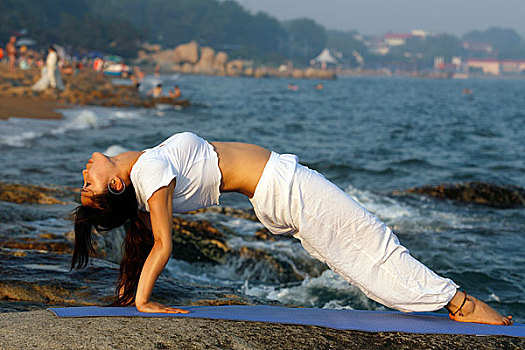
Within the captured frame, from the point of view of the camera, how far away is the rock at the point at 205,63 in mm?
117113

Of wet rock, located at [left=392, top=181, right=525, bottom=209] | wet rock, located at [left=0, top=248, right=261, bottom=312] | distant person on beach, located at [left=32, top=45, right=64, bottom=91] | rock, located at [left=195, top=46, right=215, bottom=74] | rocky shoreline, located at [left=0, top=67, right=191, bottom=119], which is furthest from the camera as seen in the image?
rock, located at [left=195, top=46, right=215, bottom=74]

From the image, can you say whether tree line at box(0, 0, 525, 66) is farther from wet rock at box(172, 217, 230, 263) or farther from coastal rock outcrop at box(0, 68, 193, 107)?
wet rock at box(172, 217, 230, 263)

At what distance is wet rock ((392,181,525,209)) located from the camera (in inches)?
398

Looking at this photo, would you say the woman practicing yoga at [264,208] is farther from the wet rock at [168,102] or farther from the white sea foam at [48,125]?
the wet rock at [168,102]

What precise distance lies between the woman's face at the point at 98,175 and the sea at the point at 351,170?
261cm

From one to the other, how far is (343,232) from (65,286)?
1977 mm

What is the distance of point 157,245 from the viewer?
3.05 metres

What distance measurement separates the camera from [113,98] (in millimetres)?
A: 29891

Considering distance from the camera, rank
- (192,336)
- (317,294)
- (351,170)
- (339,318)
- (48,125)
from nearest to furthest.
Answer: (192,336)
(339,318)
(317,294)
(351,170)
(48,125)

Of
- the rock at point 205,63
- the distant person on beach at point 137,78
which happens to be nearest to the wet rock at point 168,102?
the distant person on beach at point 137,78

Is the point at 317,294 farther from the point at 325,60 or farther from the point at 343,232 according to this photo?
the point at 325,60

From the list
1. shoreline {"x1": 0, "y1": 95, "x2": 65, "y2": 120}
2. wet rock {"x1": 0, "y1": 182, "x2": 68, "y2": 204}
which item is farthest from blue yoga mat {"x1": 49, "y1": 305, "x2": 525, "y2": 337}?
shoreline {"x1": 0, "y1": 95, "x2": 65, "y2": 120}

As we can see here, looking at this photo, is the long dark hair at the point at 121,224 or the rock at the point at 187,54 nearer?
the long dark hair at the point at 121,224

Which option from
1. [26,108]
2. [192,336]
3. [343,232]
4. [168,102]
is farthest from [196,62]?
[192,336]
